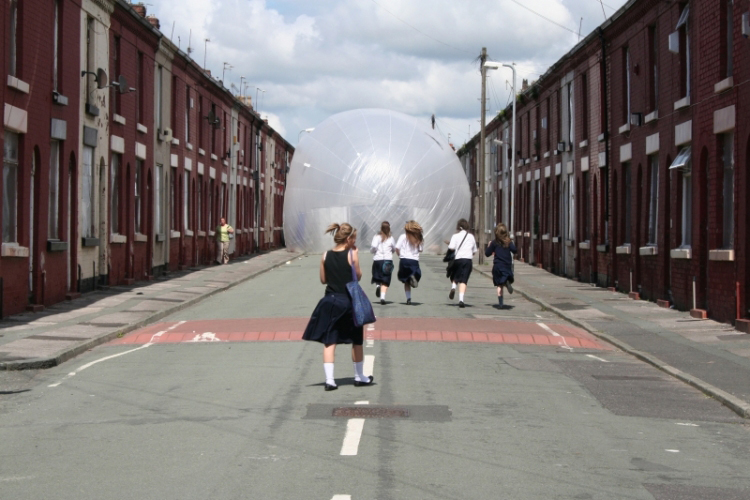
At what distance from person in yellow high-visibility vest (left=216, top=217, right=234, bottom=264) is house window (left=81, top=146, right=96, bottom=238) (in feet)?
56.2

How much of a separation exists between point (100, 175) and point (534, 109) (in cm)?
2307

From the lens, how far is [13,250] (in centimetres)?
1781

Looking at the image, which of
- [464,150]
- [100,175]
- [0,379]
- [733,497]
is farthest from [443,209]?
[733,497]

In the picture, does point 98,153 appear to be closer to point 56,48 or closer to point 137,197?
point 56,48

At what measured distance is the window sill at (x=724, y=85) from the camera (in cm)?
1706

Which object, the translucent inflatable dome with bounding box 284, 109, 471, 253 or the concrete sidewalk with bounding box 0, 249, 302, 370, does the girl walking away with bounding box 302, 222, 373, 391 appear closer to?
the concrete sidewalk with bounding box 0, 249, 302, 370

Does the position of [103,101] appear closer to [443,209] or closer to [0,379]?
[0,379]

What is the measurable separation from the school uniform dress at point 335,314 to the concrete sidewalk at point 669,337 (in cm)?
383

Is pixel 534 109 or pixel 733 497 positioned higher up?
pixel 534 109

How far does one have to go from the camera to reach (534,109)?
1704 inches

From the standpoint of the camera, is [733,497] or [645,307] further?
[645,307]

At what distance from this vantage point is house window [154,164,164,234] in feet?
102

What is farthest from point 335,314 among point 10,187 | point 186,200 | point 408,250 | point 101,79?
point 186,200

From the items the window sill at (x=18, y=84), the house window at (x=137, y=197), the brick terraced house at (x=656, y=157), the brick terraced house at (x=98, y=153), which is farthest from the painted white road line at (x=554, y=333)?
the house window at (x=137, y=197)
